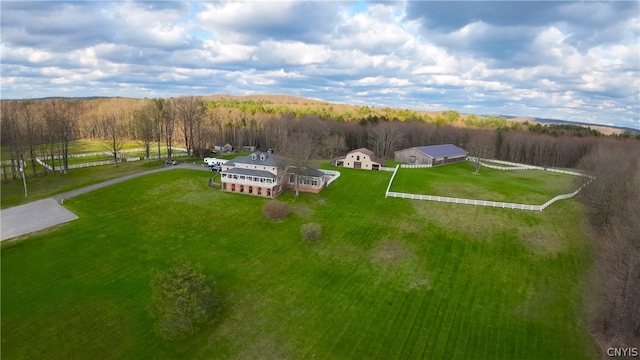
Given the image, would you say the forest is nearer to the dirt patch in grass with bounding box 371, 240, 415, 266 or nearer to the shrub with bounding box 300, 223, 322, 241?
the dirt patch in grass with bounding box 371, 240, 415, 266

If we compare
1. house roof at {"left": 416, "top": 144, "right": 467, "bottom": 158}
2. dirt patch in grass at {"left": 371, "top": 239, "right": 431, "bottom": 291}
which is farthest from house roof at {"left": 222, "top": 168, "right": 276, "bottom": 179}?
house roof at {"left": 416, "top": 144, "right": 467, "bottom": 158}

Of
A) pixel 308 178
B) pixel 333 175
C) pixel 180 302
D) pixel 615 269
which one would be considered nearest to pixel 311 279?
pixel 180 302

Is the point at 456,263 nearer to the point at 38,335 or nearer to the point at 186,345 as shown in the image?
the point at 186,345

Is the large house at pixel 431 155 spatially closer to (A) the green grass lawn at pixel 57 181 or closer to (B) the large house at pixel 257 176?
Result: (B) the large house at pixel 257 176

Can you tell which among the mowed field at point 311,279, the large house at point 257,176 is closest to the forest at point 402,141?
the mowed field at point 311,279

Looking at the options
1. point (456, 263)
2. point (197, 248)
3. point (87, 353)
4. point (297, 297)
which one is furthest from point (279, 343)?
point (456, 263)

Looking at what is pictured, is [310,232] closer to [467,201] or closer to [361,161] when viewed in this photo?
[467,201]
